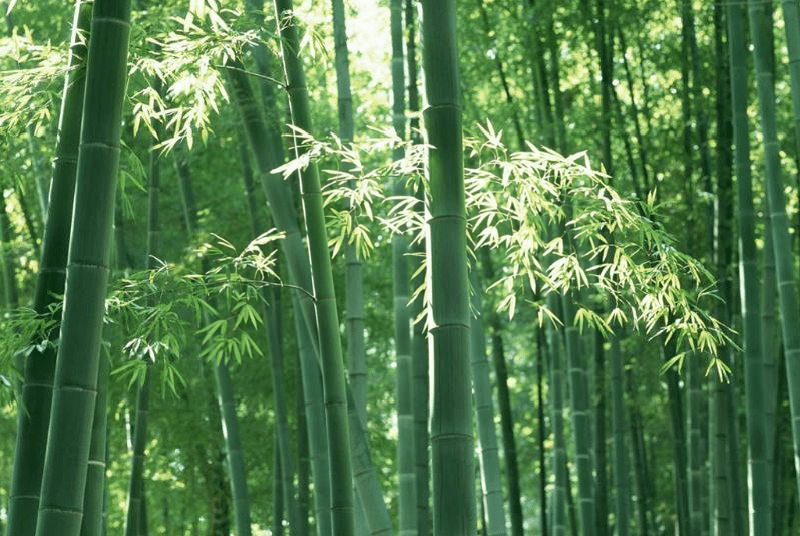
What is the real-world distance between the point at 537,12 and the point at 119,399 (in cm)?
369

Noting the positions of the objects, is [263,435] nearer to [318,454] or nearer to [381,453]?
[381,453]

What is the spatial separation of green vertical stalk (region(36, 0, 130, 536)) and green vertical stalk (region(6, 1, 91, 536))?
12.8 inches

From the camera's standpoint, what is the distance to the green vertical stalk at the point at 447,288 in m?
2.73

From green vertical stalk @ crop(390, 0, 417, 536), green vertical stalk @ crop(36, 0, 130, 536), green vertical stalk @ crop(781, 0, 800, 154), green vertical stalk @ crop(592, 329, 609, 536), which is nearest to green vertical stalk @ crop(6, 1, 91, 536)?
green vertical stalk @ crop(36, 0, 130, 536)

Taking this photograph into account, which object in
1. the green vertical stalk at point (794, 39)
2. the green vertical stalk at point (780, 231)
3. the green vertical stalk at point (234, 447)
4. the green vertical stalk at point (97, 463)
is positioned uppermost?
the green vertical stalk at point (794, 39)

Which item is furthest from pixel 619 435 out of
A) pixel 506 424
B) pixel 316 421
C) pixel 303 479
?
pixel 316 421

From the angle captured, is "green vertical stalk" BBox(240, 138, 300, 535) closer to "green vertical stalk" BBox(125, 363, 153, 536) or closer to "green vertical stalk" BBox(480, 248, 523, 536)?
"green vertical stalk" BBox(125, 363, 153, 536)

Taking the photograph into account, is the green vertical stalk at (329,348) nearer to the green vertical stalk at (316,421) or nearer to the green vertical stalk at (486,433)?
the green vertical stalk at (316,421)

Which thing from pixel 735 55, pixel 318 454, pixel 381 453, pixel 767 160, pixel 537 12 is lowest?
pixel 318 454

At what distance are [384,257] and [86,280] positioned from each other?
241 inches

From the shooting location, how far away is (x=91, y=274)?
2668mm

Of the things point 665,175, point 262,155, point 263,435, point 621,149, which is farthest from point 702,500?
point 262,155

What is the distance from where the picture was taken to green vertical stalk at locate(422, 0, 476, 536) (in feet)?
8.96

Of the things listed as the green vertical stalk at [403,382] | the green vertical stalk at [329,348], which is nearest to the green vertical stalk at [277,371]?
the green vertical stalk at [403,382]
